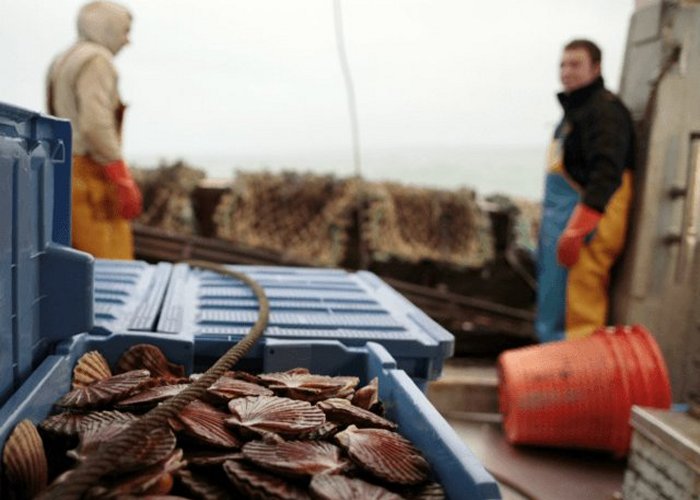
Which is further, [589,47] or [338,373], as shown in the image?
[589,47]

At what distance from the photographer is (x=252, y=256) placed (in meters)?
4.75

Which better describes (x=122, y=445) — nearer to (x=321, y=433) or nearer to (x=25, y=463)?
(x=25, y=463)

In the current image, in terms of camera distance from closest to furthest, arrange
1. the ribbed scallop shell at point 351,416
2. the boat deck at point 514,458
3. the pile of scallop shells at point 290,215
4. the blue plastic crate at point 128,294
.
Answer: the ribbed scallop shell at point 351,416 → the blue plastic crate at point 128,294 → the boat deck at point 514,458 → the pile of scallop shells at point 290,215

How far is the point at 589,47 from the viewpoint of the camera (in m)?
3.45

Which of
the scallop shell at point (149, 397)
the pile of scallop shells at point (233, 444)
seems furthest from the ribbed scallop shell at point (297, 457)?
the scallop shell at point (149, 397)

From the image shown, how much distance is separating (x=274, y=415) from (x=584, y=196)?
2.70 metres

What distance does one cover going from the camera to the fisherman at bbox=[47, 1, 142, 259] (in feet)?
10.8

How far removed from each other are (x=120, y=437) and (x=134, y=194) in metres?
2.75

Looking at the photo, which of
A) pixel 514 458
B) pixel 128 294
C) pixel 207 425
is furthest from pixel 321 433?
pixel 514 458

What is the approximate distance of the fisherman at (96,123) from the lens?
3295mm

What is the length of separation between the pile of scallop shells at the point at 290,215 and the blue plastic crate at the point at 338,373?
3322 millimetres

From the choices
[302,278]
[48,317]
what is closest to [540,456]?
[302,278]

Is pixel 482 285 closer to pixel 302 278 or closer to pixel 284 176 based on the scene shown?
pixel 284 176

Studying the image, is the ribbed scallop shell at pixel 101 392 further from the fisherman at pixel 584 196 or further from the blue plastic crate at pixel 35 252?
the fisherman at pixel 584 196
